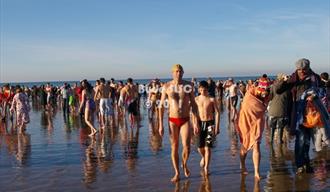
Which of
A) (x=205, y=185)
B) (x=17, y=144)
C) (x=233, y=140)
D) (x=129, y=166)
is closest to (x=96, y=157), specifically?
(x=129, y=166)

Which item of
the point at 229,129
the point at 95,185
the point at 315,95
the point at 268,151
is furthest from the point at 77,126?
the point at 315,95

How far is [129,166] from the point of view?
9.33 meters

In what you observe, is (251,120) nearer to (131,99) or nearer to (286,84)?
(286,84)

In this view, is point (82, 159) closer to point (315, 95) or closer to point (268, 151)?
point (268, 151)

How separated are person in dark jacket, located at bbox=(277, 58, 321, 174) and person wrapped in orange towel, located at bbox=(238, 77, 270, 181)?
0.42 metres

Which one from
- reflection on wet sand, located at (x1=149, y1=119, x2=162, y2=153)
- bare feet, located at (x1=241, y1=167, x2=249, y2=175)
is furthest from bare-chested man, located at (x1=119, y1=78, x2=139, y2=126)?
bare feet, located at (x1=241, y1=167, x2=249, y2=175)

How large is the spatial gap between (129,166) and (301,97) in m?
3.60

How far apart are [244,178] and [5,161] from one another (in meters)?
5.49

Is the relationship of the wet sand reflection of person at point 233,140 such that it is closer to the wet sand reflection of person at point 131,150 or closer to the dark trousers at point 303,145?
the dark trousers at point 303,145

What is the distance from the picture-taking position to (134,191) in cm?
737

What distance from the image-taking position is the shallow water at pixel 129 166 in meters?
7.66

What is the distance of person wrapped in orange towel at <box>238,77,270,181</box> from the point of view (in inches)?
310

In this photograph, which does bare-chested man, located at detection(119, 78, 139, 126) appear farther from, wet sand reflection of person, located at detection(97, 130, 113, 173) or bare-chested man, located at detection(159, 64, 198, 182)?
bare-chested man, located at detection(159, 64, 198, 182)

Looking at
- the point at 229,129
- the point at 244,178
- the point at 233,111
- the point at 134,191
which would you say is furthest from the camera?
the point at 233,111
